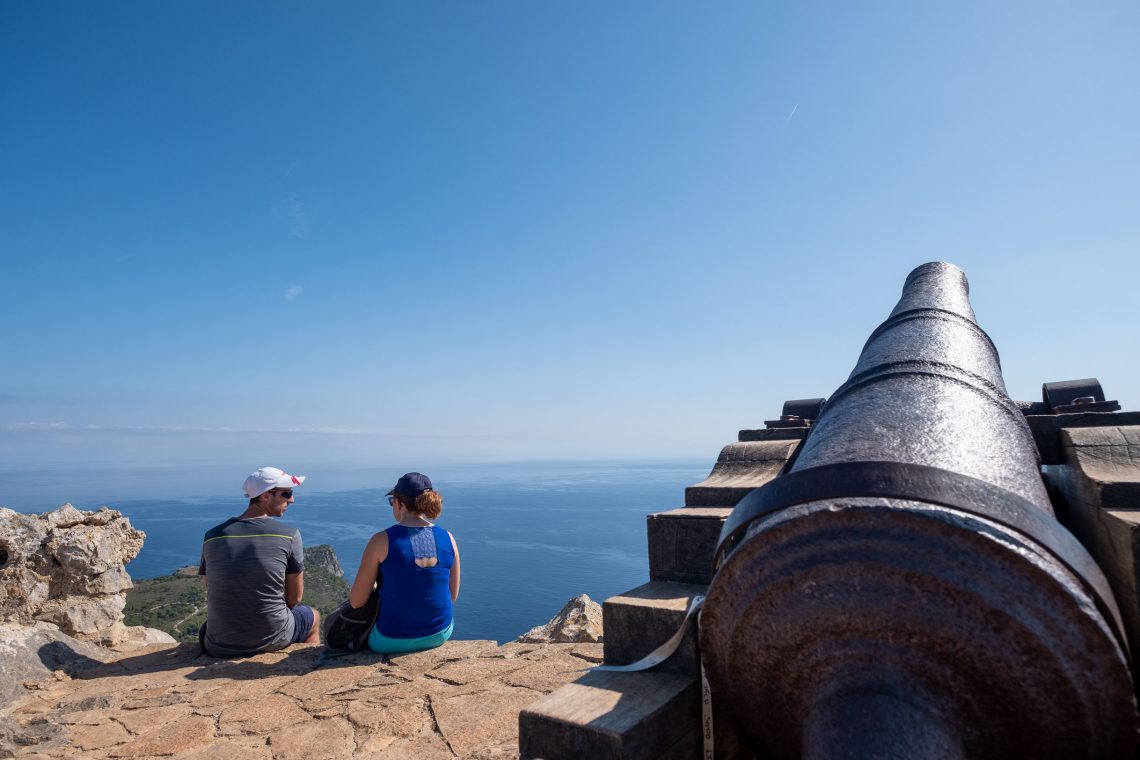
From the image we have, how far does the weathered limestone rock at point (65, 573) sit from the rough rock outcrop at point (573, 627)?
340 cm

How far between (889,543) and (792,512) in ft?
0.64

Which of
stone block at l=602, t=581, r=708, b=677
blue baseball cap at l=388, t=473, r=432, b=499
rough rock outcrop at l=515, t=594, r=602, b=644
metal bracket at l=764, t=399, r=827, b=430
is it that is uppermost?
metal bracket at l=764, t=399, r=827, b=430

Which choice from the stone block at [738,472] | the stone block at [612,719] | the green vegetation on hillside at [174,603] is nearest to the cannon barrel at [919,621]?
the stone block at [612,719]

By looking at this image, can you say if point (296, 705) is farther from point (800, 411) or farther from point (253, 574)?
point (800, 411)

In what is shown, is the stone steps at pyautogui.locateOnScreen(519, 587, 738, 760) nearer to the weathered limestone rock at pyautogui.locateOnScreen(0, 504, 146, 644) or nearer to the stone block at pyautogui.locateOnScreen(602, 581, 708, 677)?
the stone block at pyautogui.locateOnScreen(602, 581, 708, 677)

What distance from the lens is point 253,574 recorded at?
173 inches

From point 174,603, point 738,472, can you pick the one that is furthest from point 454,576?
point 174,603


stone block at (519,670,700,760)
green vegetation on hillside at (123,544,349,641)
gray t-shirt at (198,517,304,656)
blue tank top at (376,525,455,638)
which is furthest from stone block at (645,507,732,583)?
green vegetation on hillside at (123,544,349,641)

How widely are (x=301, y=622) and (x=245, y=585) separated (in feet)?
2.27

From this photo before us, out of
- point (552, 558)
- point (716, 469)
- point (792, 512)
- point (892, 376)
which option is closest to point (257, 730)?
point (716, 469)

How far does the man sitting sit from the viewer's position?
436 centimetres

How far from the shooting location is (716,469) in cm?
348

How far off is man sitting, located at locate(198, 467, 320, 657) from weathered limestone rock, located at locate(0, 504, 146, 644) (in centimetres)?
133

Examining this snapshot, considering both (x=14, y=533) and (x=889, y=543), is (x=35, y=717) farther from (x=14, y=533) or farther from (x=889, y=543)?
(x=889, y=543)
